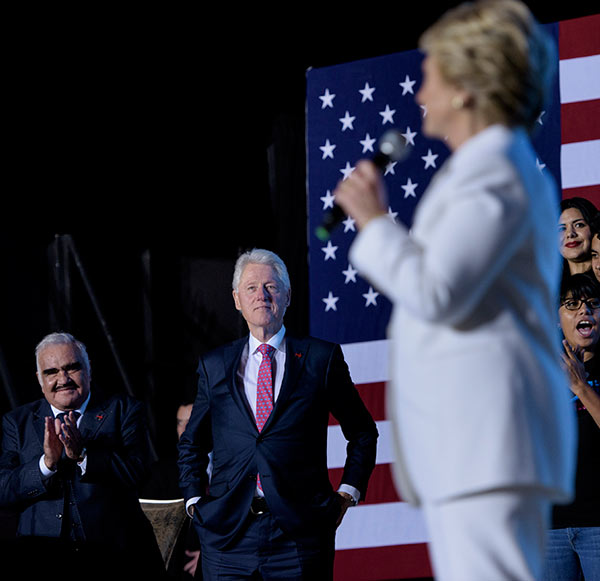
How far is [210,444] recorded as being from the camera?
10.5ft

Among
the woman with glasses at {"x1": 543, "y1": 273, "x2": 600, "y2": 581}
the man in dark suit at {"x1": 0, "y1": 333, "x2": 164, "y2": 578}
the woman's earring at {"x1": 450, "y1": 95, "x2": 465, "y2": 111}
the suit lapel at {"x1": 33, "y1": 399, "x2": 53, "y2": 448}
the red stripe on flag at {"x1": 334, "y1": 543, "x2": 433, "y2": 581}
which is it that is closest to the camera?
the woman's earring at {"x1": 450, "y1": 95, "x2": 465, "y2": 111}

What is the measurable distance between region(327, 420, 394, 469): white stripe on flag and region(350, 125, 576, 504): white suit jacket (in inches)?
97.9

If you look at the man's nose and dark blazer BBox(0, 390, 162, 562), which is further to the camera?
the man's nose

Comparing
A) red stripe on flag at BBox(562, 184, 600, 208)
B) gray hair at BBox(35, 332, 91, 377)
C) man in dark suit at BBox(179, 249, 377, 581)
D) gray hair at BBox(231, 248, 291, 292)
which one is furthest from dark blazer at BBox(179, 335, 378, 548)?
red stripe on flag at BBox(562, 184, 600, 208)

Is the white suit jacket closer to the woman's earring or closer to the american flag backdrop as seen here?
the woman's earring

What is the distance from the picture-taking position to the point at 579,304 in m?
2.96

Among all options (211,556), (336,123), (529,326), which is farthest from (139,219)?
(529,326)

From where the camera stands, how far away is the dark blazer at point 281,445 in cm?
288

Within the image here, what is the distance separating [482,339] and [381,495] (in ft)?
8.75

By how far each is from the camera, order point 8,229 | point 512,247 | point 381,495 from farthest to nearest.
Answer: point 8,229 < point 381,495 < point 512,247

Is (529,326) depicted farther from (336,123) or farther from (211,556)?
(336,123)

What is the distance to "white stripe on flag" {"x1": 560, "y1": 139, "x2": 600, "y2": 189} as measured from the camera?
3.56 m

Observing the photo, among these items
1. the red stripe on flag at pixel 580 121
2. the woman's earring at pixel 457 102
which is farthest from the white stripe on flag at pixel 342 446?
the woman's earring at pixel 457 102

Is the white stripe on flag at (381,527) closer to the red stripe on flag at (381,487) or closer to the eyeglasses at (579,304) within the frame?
the red stripe on flag at (381,487)
